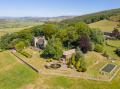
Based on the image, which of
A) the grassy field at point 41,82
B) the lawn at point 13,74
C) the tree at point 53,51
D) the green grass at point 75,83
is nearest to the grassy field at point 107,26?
the tree at point 53,51

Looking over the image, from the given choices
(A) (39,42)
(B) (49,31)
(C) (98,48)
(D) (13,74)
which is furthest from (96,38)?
(D) (13,74)

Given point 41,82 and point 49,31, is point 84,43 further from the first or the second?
point 41,82

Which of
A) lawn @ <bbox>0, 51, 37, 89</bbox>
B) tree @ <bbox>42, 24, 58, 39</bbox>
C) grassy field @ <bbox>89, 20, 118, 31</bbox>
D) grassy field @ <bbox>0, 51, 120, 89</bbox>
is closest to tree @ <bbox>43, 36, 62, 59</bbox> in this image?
lawn @ <bbox>0, 51, 37, 89</bbox>

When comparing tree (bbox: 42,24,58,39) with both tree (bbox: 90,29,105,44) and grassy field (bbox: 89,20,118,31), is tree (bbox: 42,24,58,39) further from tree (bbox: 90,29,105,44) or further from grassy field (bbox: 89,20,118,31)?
grassy field (bbox: 89,20,118,31)

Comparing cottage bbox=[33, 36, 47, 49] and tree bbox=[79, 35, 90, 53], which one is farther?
cottage bbox=[33, 36, 47, 49]

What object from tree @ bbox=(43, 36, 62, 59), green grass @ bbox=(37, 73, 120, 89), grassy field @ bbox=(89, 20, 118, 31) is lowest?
green grass @ bbox=(37, 73, 120, 89)

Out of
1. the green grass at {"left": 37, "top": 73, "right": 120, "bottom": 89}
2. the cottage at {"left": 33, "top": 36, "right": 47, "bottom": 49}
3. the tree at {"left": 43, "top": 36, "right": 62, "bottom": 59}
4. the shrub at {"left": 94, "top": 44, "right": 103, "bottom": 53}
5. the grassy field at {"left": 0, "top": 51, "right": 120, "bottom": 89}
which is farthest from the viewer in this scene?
the cottage at {"left": 33, "top": 36, "right": 47, "bottom": 49}

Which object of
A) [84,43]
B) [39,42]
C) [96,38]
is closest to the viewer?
[84,43]

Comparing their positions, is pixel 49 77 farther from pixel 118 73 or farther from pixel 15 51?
pixel 15 51

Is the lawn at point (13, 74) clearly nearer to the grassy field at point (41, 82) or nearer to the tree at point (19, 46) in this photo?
the grassy field at point (41, 82)
